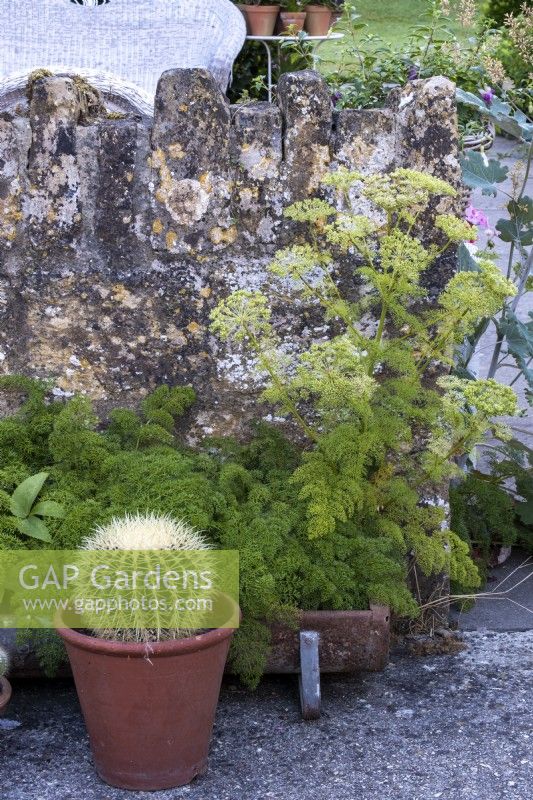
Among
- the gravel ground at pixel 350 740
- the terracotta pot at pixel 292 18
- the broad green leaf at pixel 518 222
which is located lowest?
the gravel ground at pixel 350 740

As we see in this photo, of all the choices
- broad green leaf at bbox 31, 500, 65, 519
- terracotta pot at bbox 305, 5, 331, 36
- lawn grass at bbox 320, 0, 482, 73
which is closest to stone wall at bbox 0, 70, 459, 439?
broad green leaf at bbox 31, 500, 65, 519

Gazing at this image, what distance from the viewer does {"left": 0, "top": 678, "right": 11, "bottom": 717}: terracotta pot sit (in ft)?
9.29

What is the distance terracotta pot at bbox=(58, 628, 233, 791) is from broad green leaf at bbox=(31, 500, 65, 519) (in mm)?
417

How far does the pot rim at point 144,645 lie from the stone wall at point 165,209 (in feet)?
3.37

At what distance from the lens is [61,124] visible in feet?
11.2

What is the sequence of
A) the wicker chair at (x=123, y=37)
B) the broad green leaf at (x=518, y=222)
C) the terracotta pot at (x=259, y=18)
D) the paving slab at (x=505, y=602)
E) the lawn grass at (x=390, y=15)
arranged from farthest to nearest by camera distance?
the lawn grass at (x=390, y=15) < the terracotta pot at (x=259, y=18) < the wicker chair at (x=123, y=37) < the broad green leaf at (x=518, y=222) < the paving slab at (x=505, y=602)

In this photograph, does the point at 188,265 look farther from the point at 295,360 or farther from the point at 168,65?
the point at 168,65

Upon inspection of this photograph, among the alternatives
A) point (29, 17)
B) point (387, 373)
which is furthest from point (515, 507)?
point (29, 17)

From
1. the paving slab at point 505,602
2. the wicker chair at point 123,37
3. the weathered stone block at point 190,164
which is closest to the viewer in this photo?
the weathered stone block at point 190,164

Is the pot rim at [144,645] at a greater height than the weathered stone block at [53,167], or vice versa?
the weathered stone block at [53,167]

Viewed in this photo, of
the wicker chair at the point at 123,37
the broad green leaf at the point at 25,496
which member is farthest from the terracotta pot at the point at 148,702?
the wicker chair at the point at 123,37

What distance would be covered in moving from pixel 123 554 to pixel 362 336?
1097 millimetres

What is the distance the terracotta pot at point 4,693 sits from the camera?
2.83 metres

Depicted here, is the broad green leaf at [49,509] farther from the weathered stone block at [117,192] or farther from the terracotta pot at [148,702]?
the weathered stone block at [117,192]
